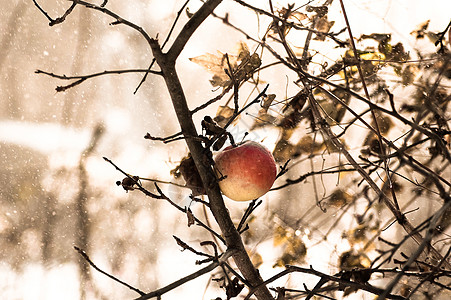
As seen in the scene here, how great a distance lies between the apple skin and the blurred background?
24 cm

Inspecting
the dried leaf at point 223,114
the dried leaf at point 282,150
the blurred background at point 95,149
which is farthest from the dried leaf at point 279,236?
the dried leaf at point 223,114

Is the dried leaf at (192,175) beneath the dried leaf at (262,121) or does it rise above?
beneath

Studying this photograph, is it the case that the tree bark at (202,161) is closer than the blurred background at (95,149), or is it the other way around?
the tree bark at (202,161)

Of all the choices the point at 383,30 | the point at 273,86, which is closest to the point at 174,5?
the point at 273,86

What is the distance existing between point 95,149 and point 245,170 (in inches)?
15.1

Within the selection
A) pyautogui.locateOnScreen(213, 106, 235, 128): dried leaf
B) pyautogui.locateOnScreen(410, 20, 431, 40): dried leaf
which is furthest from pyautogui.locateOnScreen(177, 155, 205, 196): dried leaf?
pyautogui.locateOnScreen(410, 20, 431, 40): dried leaf

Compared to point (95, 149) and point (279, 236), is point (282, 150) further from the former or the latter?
point (95, 149)

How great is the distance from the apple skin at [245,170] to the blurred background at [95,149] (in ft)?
0.78

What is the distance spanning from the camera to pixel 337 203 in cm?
82

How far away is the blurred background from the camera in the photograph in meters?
0.77

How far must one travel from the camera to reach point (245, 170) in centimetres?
50

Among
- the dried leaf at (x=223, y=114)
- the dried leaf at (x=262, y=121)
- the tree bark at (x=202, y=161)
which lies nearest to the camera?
the tree bark at (x=202, y=161)

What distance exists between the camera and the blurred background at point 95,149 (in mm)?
768

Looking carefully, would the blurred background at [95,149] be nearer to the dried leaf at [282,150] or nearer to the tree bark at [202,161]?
the dried leaf at [282,150]
